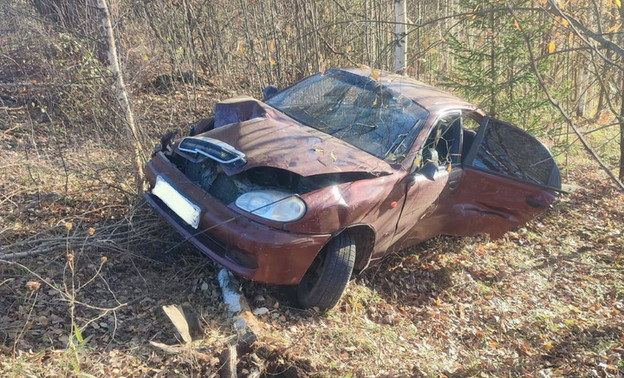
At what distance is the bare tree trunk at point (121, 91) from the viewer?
439cm

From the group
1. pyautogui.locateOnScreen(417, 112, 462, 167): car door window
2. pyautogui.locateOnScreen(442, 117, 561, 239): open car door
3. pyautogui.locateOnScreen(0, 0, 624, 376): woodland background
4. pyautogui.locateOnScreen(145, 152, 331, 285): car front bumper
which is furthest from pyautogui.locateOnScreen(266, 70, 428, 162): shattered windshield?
pyautogui.locateOnScreen(145, 152, 331, 285): car front bumper

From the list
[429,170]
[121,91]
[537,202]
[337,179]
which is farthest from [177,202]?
[537,202]

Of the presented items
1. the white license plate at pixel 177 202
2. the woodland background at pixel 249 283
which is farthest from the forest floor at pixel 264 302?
the white license plate at pixel 177 202

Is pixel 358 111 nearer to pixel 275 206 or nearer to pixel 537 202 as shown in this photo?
pixel 275 206

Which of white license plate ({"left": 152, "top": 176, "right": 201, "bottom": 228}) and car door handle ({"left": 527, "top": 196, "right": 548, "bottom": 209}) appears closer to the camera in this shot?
white license plate ({"left": 152, "top": 176, "right": 201, "bottom": 228})

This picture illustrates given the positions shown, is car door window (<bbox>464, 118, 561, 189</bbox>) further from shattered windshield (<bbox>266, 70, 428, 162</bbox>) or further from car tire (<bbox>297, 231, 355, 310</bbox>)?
car tire (<bbox>297, 231, 355, 310</bbox>)

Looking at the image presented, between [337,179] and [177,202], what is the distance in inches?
47.8

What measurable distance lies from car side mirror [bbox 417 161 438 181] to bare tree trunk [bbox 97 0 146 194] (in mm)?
2710

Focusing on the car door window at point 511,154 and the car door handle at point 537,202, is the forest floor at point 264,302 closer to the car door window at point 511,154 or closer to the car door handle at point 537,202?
the car door handle at point 537,202

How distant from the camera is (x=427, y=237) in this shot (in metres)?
4.66

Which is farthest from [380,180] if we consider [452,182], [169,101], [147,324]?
[169,101]

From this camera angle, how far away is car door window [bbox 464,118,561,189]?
192 inches

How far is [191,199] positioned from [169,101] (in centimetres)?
506

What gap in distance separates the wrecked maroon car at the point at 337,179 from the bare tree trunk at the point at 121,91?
64 centimetres
